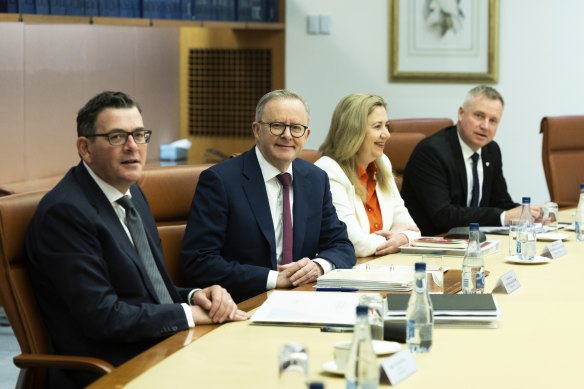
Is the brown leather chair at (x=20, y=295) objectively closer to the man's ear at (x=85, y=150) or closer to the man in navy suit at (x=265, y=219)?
the man's ear at (x=85, y=150)

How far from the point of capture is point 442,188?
16.6ft

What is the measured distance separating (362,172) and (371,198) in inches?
5.0

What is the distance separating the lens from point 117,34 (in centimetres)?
737

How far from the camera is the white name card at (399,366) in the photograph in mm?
2121

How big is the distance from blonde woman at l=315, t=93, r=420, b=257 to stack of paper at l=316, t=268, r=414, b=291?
866 millimetres

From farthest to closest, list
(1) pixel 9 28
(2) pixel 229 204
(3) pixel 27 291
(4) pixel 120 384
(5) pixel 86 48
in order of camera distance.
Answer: (5) pixel 86 48 < (1) pixel 9 28 < (2) pixel 229 204 < (3) pixel 27 291 < (4) pixel 120 384

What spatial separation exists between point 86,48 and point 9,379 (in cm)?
295

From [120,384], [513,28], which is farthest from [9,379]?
[513,28]

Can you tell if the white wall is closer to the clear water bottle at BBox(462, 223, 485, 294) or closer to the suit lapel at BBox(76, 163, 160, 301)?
the clear water bottle at BBox(462, 223, 485, 294)

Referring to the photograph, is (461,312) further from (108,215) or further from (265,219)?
(265,219)

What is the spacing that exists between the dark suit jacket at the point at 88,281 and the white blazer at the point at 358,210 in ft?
4.63

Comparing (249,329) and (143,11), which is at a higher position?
(143,11)

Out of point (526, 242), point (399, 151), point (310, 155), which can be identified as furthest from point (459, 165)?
point (526, 242)

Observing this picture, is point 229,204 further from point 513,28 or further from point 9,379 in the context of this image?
point 513,28
